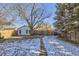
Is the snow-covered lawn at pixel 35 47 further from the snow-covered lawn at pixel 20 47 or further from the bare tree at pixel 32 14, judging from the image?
the bare tree at pixel 32 14

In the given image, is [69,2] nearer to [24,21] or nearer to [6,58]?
[24,21]

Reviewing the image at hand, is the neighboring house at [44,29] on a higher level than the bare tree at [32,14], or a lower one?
lower

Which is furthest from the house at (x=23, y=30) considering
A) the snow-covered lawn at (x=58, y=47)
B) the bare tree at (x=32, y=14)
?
the snow-covered lawn at (x=58, y=47)

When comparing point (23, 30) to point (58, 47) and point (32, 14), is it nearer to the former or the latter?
point (32, 14)

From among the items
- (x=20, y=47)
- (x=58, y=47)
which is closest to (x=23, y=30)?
(x=20, y=47)

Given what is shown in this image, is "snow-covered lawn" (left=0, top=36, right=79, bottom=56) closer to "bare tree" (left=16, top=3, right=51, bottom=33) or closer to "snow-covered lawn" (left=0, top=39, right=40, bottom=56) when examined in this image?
"snow-covered lawn" (left=0, top=39, right=40, bottom=56)

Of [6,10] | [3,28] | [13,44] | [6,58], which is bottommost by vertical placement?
[6,58]

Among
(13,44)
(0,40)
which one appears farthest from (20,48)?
(0,40)

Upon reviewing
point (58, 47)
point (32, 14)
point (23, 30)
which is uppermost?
point (32, 14)
